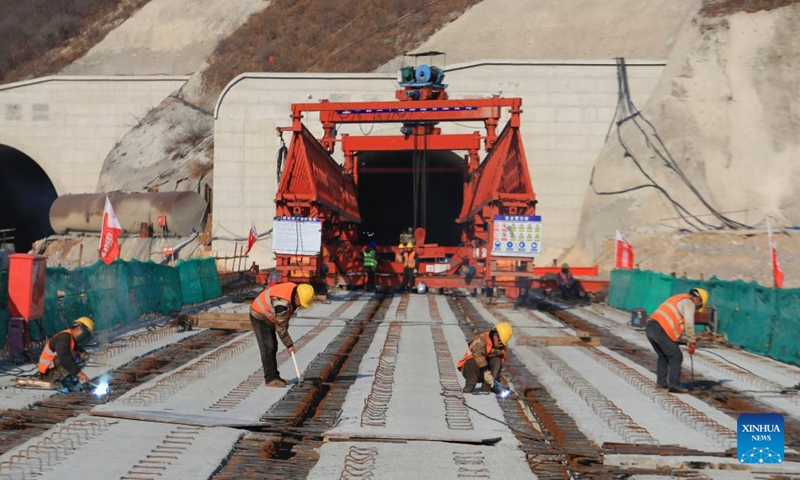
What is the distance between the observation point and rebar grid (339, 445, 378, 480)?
7836 millimetres

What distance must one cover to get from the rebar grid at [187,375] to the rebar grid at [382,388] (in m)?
2.47

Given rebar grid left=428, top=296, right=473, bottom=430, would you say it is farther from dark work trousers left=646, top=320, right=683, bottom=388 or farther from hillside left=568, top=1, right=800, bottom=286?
hillside left=568, top=1, right=800, bottom=286

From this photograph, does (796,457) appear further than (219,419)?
No

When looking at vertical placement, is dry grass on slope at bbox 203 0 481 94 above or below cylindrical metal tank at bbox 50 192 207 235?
above

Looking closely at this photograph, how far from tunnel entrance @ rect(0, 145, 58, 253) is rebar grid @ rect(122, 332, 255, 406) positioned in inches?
1886

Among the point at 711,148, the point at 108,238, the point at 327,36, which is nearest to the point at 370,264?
the point at 108,238

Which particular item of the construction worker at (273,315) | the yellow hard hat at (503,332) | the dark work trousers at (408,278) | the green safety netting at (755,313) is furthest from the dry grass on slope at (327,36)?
the yellow hard hat at (503,332)

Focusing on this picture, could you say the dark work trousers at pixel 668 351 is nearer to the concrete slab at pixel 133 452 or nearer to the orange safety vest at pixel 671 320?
the orange safety vest at pixel 671 320

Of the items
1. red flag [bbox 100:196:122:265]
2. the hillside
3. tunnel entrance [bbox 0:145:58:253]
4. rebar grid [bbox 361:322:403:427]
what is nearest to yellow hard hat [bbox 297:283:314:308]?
rebar grid [bbox 361:322:403:427]

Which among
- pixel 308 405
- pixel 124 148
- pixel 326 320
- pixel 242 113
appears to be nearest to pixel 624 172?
pixel 242 113

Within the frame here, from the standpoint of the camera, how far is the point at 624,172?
149 ft

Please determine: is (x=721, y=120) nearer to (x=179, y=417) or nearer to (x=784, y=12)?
(x=784, y=12)

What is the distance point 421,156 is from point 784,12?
19.6 m

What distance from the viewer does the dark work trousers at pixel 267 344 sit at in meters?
12.1
